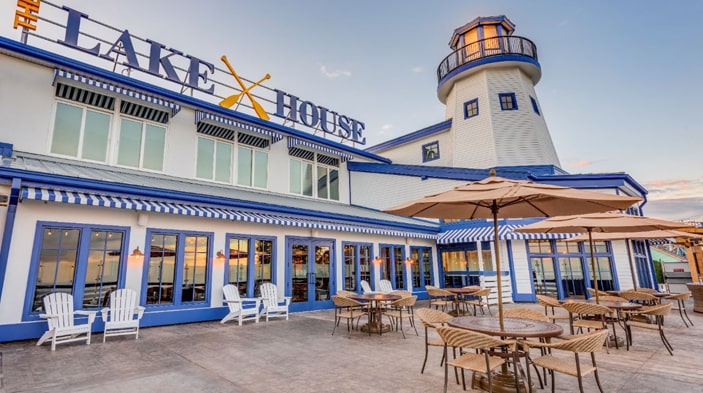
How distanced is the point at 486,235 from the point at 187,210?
10410 millimetres

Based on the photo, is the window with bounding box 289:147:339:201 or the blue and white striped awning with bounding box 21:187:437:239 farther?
the window with bounding box 289:147:339:201

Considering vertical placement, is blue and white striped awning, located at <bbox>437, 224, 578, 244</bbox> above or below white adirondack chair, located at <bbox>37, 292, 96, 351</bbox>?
above

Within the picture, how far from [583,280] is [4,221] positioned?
17.1 meters

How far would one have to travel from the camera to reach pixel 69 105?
8.71m

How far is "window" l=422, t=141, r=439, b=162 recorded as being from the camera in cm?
1842

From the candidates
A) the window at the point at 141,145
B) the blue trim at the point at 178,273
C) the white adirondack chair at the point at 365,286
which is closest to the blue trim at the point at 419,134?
the white adirondack chair at the point at 365,286

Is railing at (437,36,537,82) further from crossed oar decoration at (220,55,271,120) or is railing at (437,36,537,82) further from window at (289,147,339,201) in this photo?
crossed oar decoration at (220,55,271,120)

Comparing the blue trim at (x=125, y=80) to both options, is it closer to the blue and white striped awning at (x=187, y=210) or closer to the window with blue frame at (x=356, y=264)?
the blue and white striped awning at (x=187, y=210)

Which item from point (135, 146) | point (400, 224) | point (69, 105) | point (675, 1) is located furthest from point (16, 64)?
point (675, 1)

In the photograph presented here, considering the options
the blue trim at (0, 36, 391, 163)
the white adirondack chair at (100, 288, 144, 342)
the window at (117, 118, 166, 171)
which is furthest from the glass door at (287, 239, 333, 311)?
the window at (117, 118, 166, 171)

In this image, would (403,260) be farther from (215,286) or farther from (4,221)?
(4,221)

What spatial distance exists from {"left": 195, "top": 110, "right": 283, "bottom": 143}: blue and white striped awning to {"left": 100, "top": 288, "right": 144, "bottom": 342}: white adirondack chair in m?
5.90

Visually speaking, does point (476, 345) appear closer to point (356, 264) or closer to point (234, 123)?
point (356, 264)

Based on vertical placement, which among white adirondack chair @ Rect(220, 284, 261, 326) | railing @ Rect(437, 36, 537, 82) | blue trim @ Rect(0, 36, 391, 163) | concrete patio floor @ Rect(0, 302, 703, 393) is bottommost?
concrete patio floor @ Rect(0, 302, 703, 393)
